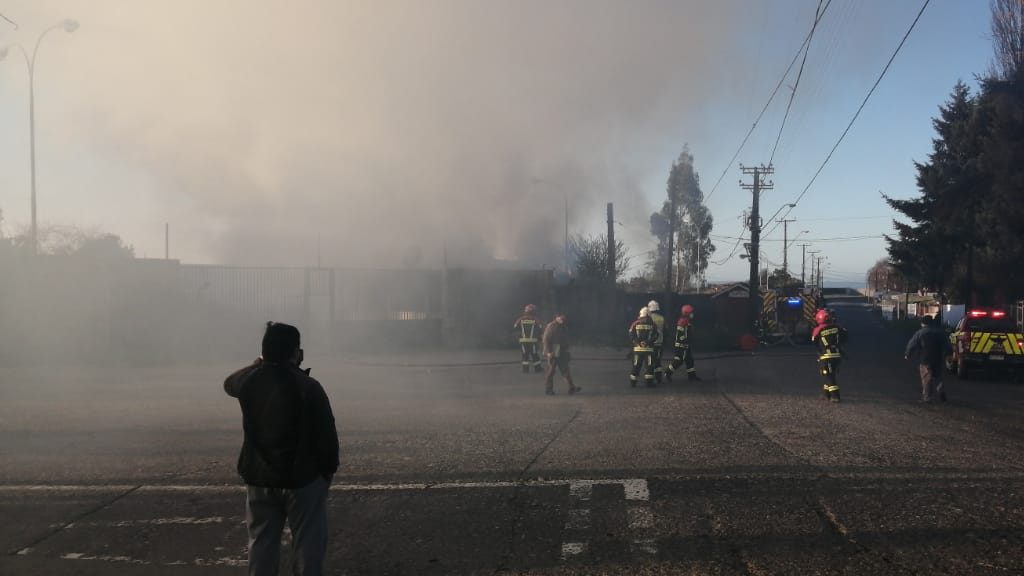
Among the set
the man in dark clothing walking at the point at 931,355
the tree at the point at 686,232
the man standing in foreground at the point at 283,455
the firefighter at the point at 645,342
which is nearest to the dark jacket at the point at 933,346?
the man in dark clothing walking at the point at 931,355

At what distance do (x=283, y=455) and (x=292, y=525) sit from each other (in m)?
0.34

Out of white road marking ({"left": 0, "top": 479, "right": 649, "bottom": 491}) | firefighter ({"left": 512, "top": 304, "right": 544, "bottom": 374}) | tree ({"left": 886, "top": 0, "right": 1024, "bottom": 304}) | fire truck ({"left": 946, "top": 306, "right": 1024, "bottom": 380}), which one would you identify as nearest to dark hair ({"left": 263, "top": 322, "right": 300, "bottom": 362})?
white road marking ({"left": 0, "top": 479, "right": 649, "bottom": 491})

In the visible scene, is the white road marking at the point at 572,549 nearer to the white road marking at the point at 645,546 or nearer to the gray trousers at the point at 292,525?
the white road marking at the point at 645,546

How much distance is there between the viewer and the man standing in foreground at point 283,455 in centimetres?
378

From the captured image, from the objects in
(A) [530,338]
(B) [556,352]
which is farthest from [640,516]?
(A) [530,338]

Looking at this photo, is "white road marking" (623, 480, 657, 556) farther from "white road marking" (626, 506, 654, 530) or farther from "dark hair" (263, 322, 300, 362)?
"dark hair" (263, 322, 300, 362)

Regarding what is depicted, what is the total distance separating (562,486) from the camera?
21.0ft

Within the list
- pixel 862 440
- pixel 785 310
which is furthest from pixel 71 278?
pixel 785 310

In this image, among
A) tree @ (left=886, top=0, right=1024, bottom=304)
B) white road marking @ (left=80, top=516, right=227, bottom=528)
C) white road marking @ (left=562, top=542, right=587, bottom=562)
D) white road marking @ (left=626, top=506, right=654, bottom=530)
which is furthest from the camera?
tree @ (left=886, top=0, right=1024, bottom=304)

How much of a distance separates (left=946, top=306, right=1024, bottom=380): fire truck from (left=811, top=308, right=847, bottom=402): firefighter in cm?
639

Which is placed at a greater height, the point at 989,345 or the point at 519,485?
the point at 989,345

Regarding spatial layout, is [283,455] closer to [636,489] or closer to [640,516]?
[640,516]

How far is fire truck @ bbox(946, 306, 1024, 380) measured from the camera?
1652cm

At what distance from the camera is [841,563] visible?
4.43 meters
